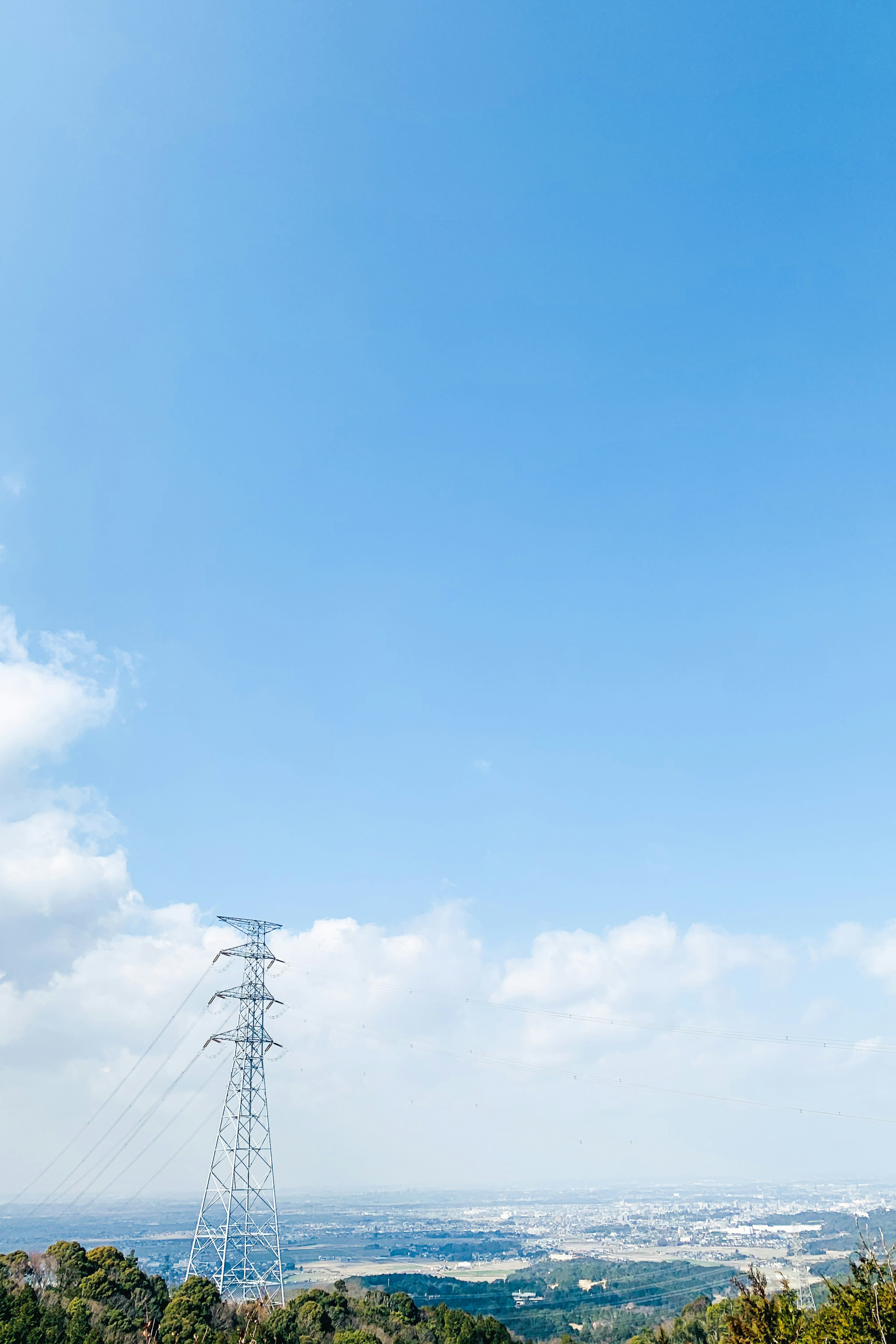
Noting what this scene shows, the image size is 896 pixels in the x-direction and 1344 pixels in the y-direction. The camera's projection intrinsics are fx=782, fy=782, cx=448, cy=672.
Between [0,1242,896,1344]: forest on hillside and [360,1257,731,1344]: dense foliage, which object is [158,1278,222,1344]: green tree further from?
[360,1257,731,1344]: dense foliage

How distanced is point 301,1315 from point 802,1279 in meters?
74.3

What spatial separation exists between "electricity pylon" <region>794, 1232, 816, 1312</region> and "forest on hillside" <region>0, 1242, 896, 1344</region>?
25.3 ft

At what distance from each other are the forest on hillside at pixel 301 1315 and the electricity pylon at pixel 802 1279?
25.3ft

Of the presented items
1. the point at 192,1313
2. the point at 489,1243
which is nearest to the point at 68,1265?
the point at 192,1313

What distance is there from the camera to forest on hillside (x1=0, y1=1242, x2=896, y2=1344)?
21.7m

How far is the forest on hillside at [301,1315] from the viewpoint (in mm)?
21734

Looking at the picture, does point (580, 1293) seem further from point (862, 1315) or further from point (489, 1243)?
point (862, 1315)

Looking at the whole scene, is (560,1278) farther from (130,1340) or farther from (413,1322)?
(130,1340)

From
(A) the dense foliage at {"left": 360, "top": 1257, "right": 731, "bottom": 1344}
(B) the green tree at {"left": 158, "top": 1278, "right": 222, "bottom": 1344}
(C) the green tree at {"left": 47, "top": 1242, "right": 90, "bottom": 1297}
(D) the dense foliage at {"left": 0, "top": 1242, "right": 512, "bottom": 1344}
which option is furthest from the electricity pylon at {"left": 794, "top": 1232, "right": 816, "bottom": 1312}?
(C) the green tree at {"left": 47, "top": 1242, "right": 90, "bottom": 1297}

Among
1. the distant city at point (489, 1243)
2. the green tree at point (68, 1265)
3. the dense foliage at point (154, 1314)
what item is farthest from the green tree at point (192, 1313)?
the distant city at point (489, 1243)

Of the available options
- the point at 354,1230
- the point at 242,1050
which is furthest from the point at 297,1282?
the point at 354,1230

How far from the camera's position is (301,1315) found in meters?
35.5

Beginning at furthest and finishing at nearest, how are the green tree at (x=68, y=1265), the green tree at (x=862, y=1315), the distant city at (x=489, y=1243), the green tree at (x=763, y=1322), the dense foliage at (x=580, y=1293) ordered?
the distant city at (x=489, y=1243)
the dense foliage at (x=580, y=1293)
the green tree at (x=68, y=1265)
the green tree at (x=763, y=1322)
the green tree at (x=862, y=1315)

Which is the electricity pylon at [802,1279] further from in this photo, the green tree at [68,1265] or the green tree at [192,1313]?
the green tree at [68,1265]
